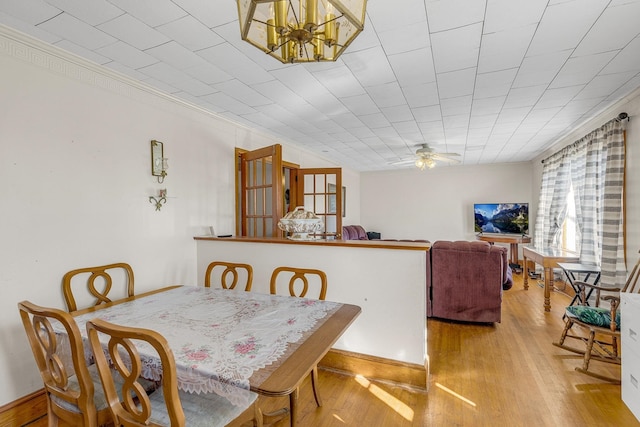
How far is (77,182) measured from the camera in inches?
84.8

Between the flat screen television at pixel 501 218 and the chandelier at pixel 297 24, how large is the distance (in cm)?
659

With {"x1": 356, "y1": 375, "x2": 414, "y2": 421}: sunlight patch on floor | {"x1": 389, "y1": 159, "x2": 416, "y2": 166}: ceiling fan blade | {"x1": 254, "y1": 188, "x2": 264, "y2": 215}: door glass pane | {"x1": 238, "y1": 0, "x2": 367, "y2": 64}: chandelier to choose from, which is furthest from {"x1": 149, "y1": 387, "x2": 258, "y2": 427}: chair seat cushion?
{"x1": 389, "y1": 159, "x2": 416, "y2": 166}: ceiling fan blade

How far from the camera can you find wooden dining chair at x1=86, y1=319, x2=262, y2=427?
2.98ft

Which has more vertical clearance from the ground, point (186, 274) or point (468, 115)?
point (468, 115)

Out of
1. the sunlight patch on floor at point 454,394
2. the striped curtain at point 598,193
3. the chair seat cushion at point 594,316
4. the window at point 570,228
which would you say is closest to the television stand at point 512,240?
the window at point 570,228

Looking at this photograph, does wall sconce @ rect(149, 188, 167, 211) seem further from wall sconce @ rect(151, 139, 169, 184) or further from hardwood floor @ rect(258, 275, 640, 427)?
hardwood floor @ rect(258, 275, 640, 427)

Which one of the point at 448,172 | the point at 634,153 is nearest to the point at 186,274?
the point at 634,153

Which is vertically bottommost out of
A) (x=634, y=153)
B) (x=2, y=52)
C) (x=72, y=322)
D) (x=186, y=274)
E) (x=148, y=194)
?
(x=186, y=274)

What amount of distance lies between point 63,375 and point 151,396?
14.2 inches

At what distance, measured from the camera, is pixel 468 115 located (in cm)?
343

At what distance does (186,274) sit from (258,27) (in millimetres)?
2534

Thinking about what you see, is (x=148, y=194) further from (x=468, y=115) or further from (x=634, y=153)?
(x=634, y=153)

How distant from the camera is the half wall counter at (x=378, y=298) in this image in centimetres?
215

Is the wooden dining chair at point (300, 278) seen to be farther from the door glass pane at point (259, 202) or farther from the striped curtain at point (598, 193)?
the striped curtain at point (598, 193)
